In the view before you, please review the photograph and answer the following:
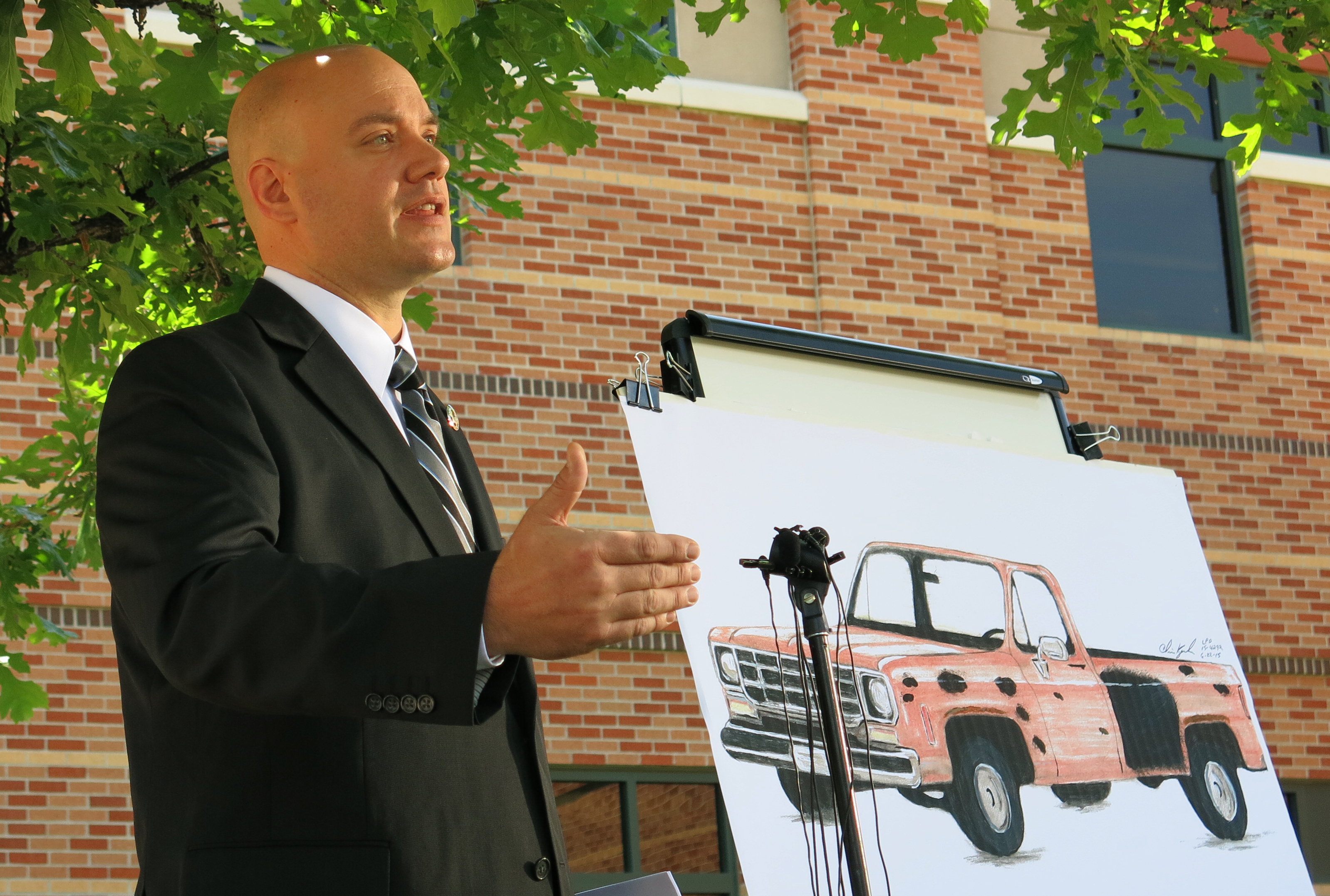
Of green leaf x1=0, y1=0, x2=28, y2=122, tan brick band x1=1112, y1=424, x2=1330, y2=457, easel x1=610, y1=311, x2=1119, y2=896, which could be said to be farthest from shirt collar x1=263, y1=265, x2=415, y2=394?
tan brick band x1=1112, y1=424, x2=1330, y2=457

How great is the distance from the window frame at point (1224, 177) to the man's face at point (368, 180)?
29.8 feet

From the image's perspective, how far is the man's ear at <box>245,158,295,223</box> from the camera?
96.0 inches

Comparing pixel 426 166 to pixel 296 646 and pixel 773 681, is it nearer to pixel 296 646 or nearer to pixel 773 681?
pixel 296 646

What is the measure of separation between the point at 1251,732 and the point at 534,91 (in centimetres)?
339

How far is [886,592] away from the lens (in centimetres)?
491

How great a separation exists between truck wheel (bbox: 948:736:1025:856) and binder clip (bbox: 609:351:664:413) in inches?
57.3

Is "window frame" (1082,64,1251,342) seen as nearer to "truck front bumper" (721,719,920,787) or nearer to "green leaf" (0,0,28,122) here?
"truck front bumper" (721,719,920,787)

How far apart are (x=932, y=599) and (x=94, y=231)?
9.20ft

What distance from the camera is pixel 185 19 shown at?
4277mm

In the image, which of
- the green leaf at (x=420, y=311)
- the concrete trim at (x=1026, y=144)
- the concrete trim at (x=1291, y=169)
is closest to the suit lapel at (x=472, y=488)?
the green leaf at (x=420, y=311)

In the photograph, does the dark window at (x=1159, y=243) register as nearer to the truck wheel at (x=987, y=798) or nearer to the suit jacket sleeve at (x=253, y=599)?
the truck wheel at (x=987, y=798)

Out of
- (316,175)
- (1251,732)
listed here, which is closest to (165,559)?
(316,175)

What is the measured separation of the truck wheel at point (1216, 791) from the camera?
5.14 metres
